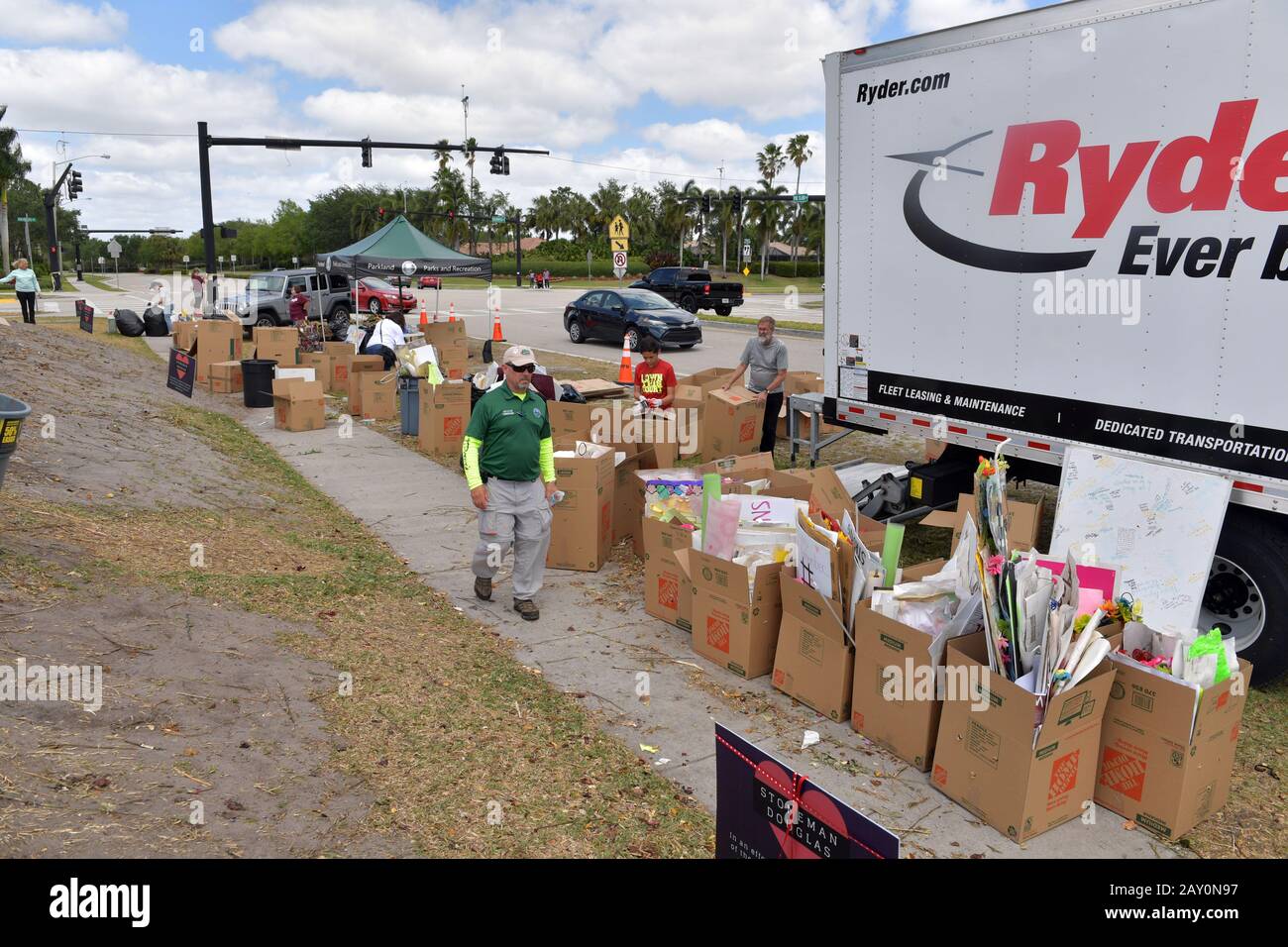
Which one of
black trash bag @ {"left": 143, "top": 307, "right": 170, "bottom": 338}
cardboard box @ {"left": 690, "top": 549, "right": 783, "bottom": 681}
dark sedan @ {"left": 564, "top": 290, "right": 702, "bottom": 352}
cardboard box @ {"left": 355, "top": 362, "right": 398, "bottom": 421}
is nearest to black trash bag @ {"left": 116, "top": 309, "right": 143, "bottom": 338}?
black trash bag @ {"left": 143, "top": 307, "right": 170, "bottom": 338}

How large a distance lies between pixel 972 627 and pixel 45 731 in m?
4.46

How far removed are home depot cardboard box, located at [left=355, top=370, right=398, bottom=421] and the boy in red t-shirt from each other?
6.03 meters

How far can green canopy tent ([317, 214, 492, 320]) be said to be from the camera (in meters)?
20.0

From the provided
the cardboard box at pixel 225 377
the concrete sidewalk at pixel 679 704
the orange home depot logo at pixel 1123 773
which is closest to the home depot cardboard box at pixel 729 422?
the concrete sidewalk at pixel 679 704

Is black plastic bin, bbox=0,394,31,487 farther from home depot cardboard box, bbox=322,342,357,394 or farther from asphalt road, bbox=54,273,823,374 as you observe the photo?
asphalt road, bbox=54,273,823,374

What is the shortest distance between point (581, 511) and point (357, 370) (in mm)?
8764

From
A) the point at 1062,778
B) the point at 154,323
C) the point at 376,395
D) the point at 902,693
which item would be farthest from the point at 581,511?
the point at 154,323

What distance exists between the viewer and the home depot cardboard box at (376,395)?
14.7 meters

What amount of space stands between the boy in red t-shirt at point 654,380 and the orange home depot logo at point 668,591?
381 cm

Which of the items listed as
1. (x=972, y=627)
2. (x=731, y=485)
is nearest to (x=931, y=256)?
(x=731, y=485)

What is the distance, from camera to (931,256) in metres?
6.84

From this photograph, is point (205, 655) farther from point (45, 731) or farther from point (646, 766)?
point (646, 766)

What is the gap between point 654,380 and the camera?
1009 cm

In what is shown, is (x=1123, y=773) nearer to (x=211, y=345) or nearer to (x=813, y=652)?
(x=813, y=652)
